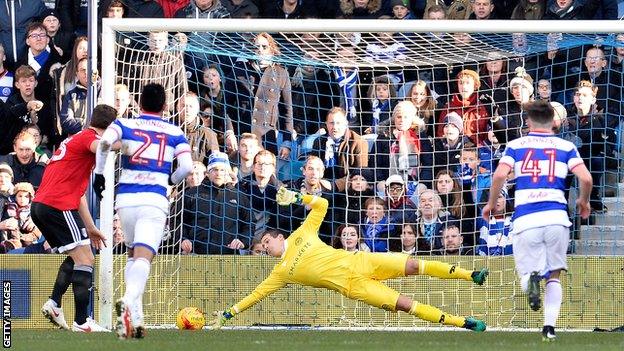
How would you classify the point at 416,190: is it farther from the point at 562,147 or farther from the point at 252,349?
the point at 252,349

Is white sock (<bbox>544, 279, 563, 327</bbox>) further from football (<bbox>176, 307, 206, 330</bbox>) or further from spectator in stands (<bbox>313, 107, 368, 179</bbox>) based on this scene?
spectator in stands (<bbox>313, 107, 368, 179</bbox>)

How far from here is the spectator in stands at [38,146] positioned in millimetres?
17469

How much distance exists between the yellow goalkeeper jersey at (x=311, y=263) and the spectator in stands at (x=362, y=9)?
5.34 m

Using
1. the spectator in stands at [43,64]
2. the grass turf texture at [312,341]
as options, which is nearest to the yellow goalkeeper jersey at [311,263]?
the grass turf texture at [312,341]

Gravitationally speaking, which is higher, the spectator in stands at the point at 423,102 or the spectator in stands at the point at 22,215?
the spectator in stands at the point at 423,102

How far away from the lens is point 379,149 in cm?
1634

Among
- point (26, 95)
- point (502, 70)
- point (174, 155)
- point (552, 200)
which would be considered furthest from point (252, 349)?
point (26, 95)

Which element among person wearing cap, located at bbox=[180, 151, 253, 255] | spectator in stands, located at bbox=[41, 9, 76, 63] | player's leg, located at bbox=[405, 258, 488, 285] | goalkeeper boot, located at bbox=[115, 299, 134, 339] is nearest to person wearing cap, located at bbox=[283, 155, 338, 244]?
person wearing cap, located at bbox=[180, 151, 253, 255]

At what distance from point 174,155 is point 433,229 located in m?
4.94

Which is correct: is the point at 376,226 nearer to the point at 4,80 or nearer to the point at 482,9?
the point at 482,9

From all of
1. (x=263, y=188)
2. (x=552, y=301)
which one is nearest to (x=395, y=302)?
(x=552, y=301)

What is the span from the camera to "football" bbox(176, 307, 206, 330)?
14375 mm

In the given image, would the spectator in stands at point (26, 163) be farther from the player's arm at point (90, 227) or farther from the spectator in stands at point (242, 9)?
the player's arm at point (90, 227)

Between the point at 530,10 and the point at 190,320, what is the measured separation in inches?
253
